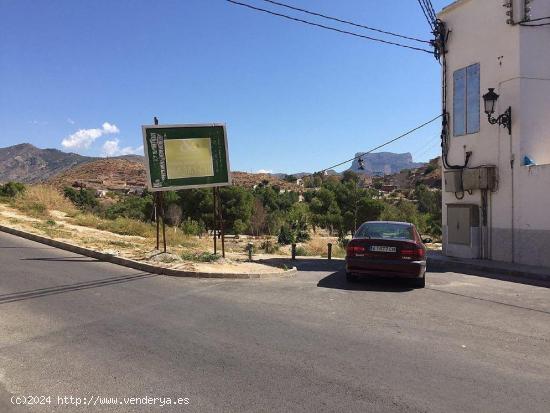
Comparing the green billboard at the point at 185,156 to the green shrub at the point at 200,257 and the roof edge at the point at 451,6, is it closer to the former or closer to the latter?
the green shrub at the point at 200,257

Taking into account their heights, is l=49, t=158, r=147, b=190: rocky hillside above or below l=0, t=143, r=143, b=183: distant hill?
below

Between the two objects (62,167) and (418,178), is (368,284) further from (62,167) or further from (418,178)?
(62,167)

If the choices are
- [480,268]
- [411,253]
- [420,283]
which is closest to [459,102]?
[480,268]

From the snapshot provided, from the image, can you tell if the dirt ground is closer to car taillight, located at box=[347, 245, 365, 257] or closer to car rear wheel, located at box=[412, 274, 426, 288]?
car taillight, located at box=[347, 245, 365, 257]

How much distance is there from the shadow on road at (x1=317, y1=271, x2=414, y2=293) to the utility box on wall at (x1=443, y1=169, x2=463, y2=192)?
600cm

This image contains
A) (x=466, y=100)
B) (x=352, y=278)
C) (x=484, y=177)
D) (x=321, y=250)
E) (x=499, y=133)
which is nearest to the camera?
(x=352, y=278)

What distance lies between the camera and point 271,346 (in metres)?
5.51

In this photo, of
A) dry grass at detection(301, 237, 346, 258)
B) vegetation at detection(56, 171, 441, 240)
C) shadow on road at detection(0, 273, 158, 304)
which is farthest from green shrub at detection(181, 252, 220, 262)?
vegetation at detection(56, 171, 441, 240)

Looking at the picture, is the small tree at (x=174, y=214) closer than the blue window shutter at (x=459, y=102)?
No

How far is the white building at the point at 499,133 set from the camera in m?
13.6

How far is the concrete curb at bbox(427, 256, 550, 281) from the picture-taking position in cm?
1210

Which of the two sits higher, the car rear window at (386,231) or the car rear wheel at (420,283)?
the car rear window at (386,231)

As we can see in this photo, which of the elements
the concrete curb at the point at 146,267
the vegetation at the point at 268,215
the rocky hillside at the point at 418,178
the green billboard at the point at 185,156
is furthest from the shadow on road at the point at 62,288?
the rocky hillside at the point at 418,178

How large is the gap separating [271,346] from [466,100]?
13063mm
